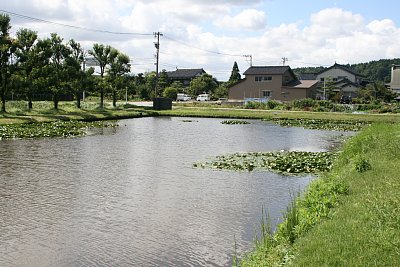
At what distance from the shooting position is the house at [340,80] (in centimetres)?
7225

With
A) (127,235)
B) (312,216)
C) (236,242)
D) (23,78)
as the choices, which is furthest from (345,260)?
(23,78)

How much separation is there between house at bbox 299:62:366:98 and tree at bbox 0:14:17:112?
48919 mm

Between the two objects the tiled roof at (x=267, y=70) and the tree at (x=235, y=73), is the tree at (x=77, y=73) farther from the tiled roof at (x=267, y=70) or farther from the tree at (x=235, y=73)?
the tree at (x=235, y=73)

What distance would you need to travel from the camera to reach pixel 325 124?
129ft

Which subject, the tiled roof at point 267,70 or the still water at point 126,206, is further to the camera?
the tiled roof at point 267,70

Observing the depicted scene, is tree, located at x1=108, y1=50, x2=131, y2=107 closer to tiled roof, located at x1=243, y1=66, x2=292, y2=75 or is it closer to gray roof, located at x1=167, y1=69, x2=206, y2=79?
tiled roof, located at x1=243, y1=66, x2=292, y2=75

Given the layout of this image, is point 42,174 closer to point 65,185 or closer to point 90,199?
point 65,185

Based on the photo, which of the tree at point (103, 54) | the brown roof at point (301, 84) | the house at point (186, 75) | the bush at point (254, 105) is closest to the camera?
the tree at point (103, 54)

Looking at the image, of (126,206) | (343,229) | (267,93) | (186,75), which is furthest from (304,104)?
(343,229)

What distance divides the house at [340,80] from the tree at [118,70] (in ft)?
109

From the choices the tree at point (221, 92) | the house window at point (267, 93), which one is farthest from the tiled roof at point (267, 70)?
the tree at point (221, 92)

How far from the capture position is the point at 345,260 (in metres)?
5.43

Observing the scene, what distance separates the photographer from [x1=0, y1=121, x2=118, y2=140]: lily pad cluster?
83.4 feet

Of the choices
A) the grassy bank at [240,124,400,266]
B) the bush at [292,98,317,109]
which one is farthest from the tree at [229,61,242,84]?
the grassy bank at [240,124,400,266]
